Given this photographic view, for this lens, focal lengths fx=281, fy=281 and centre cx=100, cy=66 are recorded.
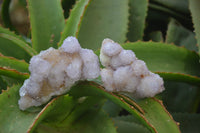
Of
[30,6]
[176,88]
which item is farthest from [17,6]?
[176,88]

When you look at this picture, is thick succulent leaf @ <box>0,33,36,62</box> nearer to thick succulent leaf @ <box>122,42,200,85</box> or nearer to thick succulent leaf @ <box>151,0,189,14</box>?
thick succulent leaf @ <box>122,42,200,85</box>

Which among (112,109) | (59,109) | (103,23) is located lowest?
(112,109)

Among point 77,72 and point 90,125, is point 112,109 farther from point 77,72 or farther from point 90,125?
point 77,72

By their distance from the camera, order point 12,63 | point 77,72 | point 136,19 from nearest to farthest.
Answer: point 77,72, point 12,63, point 136,19

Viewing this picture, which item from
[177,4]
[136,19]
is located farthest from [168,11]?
[136,19]

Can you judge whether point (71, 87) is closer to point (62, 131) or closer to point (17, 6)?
point (62, 131)

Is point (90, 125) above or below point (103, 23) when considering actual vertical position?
below

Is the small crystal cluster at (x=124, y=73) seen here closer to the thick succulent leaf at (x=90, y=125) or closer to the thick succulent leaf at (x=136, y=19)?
the thick succulent leaf at (x=90, y=125)

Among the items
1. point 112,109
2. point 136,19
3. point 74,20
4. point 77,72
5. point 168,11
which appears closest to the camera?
→ point 77,72
